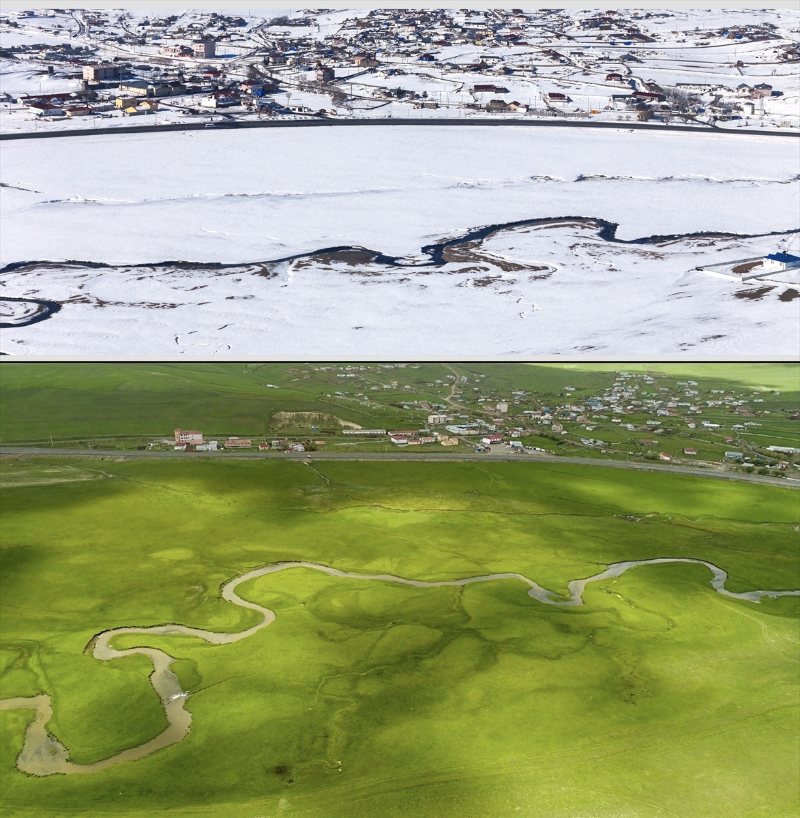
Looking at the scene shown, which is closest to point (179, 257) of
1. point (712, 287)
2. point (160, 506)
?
point (160, 506)

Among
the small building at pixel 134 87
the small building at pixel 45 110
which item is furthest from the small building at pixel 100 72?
the small building at pixel 45 110

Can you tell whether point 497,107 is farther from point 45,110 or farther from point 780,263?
point 45,110

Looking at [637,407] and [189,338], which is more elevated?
[189,338]

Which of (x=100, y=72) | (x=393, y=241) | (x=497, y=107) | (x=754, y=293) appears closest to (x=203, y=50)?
(x=100, y=72)

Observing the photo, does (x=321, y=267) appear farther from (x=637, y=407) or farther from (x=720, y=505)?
(x=637, y=407)

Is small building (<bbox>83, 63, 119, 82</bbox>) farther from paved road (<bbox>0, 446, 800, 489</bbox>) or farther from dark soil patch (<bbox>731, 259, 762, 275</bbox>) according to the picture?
dark soil patch (<bbox>731, 259, 762, 275</bbox>)

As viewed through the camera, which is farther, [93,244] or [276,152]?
[276,152]
